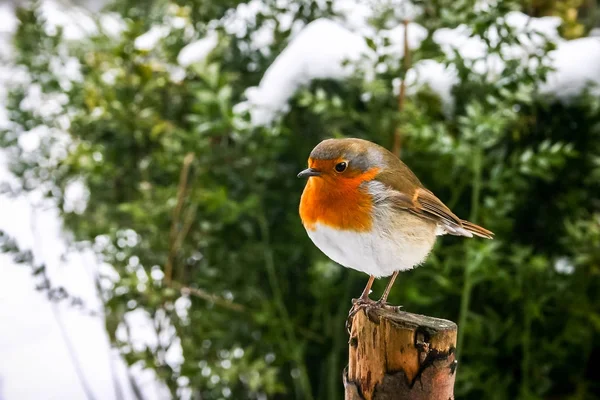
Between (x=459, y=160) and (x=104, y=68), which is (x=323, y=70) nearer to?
(x=459, y=160)

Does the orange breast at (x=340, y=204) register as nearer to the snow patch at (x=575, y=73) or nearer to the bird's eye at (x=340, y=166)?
the bird's eye at (x=340, y=166)

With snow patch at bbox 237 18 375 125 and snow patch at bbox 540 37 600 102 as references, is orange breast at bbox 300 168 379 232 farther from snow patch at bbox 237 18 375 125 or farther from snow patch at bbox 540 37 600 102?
snow patch at bbox 540 37 600 102

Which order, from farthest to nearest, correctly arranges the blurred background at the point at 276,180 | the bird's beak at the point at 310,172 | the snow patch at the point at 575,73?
1. the snow patch at the point at 575,73
2. the blurred background at the point at 276,180
3. the bird's beak at the point at 310,172

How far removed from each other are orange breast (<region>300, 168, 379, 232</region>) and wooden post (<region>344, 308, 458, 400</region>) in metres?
0.12

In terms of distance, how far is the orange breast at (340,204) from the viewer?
66cm

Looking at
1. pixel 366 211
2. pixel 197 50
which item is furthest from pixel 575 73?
pixel 366 211

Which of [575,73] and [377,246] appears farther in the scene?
[575,73]

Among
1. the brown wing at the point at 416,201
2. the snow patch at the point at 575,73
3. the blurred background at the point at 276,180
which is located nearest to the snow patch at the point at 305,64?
the blurred background at the point at 276,180

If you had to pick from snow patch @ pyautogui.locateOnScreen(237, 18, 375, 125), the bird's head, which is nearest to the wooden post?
the bird's head

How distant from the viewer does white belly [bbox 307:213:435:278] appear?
658 mm

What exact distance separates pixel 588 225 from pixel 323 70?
73 centimetres

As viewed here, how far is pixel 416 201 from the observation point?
732 millimetres

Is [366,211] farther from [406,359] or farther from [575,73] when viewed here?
[575,73]

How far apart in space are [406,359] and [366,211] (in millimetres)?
168
